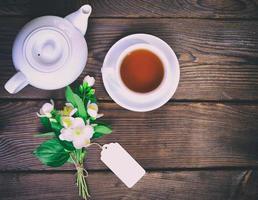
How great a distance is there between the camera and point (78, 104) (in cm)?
86

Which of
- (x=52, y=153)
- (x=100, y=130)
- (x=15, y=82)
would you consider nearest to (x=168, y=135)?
(x=100, y=130)

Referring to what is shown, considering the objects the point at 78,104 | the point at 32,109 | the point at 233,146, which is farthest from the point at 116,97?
the point at 233,146

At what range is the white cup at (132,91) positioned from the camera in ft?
2.93

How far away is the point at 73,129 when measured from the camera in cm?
84

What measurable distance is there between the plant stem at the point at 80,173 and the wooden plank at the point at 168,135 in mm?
29

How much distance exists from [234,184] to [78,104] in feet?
1.44

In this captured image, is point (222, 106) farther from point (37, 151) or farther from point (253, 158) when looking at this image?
point (37, 151)

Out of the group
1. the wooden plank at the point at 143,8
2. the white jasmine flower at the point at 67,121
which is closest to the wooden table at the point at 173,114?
the wooden plank at the point at 143,8

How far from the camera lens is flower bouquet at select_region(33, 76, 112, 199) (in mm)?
843

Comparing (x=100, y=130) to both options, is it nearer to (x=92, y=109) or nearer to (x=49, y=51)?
(x=92, y=109)

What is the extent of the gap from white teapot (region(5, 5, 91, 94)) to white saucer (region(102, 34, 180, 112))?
10 cm

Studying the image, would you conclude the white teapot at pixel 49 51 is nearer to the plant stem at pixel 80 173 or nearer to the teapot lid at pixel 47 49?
the teapot lid at pixel 47 49

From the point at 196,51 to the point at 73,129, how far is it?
355 mm

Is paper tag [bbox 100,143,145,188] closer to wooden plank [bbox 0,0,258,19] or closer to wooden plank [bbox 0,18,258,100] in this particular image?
wooden plank [bbox 0,18,258,100]
